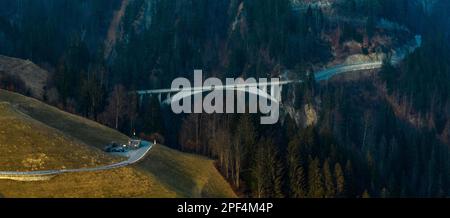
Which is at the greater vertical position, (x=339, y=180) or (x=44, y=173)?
(x=44, y=173)

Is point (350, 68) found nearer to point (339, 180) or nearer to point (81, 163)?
point (339, 180)

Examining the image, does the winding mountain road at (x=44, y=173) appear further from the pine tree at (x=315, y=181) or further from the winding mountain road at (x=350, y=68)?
the winding mountain road at (x=350, y=68)

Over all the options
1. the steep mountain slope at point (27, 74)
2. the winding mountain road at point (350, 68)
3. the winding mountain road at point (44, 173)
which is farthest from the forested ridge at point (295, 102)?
the winding mountain road at point (44, 173)

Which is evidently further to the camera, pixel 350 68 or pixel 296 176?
pixel 350 68

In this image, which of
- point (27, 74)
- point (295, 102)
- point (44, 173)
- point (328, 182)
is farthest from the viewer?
point (295, 102)

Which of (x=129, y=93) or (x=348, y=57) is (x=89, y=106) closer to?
(x=129, y=93)

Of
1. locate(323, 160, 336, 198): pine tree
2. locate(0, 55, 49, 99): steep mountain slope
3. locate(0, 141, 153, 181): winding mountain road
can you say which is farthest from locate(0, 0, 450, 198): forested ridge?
locate(0, 141, 153, 181): winding mountain road

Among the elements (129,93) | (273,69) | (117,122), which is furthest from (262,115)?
(273,69)

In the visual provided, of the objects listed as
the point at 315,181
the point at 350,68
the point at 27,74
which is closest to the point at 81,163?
the point at 315,181
